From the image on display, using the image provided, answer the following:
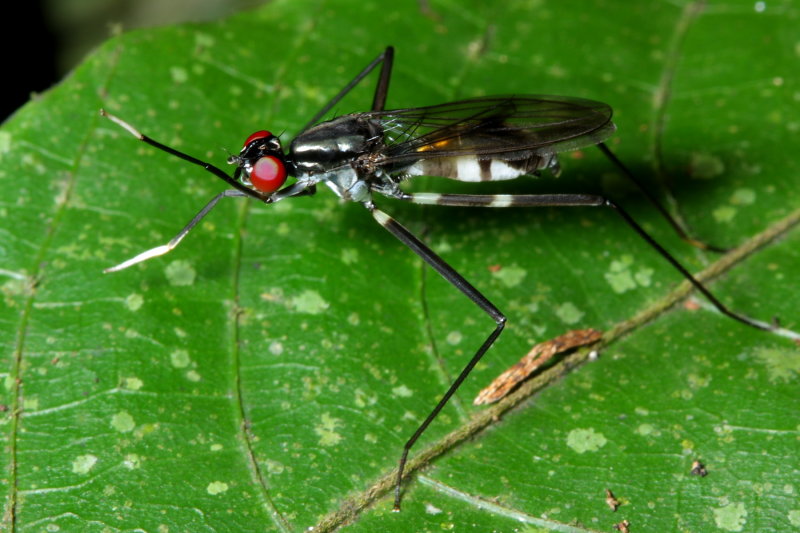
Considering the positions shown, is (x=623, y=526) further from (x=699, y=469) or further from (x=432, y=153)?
(x=432, y=153)

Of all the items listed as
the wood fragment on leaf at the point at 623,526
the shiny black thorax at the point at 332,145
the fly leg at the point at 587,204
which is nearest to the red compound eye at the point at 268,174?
the shiny black thorax at the point at 332,145

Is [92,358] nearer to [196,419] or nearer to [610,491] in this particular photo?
[196,419]

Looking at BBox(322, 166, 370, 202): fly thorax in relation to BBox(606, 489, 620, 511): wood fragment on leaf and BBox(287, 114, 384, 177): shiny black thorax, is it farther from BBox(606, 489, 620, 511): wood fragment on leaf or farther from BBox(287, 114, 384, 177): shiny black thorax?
BBox(606, 489, 620, 511): wood fragment on leaf

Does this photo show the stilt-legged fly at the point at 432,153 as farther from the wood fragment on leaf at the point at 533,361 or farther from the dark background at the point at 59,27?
the dark background at the point at 59,27

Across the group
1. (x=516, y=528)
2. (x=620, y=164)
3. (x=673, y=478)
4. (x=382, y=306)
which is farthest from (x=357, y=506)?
(x=620, y=164)

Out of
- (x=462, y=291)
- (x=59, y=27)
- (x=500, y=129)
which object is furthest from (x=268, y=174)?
(x=59, y=27)
